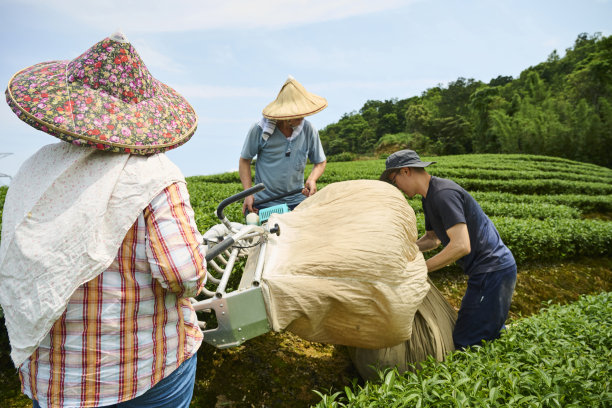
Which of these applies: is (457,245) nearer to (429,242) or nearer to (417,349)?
(429,242)

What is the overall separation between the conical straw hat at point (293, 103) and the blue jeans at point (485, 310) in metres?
1.89

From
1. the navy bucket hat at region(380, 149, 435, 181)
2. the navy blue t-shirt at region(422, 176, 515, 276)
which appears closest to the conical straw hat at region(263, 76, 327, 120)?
the navy bucket hat at region(380, 149, 435, 181)

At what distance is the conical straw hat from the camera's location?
9.85 ft

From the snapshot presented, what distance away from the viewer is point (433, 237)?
2.97m

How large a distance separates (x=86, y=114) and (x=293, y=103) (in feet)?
6.93

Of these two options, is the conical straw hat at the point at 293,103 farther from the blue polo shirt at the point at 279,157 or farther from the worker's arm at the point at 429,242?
the worker's arm at the point at 429,242

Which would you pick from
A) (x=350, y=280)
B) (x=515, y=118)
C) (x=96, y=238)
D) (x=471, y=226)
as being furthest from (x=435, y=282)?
(x=515, y=118)

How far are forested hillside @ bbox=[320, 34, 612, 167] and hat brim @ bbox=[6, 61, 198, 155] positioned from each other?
32.9m

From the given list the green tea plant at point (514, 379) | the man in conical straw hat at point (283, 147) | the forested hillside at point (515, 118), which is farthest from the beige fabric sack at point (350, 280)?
the forested hillside at point (515, 118)

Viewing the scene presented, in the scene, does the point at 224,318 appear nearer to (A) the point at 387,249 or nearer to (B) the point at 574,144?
(A) the point at 387,249

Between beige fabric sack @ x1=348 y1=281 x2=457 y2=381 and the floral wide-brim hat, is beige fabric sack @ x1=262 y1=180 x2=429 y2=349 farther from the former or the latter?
the floral wide-brim hat

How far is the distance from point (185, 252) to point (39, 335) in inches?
19.0

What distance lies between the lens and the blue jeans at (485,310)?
8.59 feet

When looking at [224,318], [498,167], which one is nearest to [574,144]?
[498,167]
